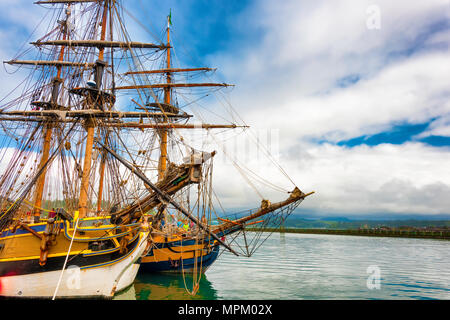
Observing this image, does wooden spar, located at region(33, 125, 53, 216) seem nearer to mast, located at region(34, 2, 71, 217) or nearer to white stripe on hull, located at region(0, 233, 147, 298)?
mast, located at region(34, 2, 71, 217)

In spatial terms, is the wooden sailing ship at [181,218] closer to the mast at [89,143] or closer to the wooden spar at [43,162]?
the mast at [89,143]

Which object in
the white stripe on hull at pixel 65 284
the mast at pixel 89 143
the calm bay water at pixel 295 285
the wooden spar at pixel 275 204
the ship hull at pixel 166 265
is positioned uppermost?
the mast at pixel 89 143

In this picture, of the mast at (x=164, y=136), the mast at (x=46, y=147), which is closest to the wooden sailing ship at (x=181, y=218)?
the mast at (x=164, y=136)

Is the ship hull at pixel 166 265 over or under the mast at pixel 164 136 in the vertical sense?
under

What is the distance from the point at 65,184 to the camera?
73.8 ft

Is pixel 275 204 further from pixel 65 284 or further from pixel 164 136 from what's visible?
pixel 164 136

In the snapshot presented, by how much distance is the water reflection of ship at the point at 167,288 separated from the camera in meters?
14.1

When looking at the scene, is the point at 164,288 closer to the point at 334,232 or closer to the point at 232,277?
the point at 232,277

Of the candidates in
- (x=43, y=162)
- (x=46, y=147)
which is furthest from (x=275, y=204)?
(x=46, y=147)

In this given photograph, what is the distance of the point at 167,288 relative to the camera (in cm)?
1588

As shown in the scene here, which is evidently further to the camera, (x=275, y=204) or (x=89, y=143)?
(x=275, y=204)

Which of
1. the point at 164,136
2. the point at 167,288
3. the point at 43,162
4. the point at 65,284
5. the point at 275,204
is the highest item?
the point at 164,136

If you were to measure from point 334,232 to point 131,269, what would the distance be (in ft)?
335
